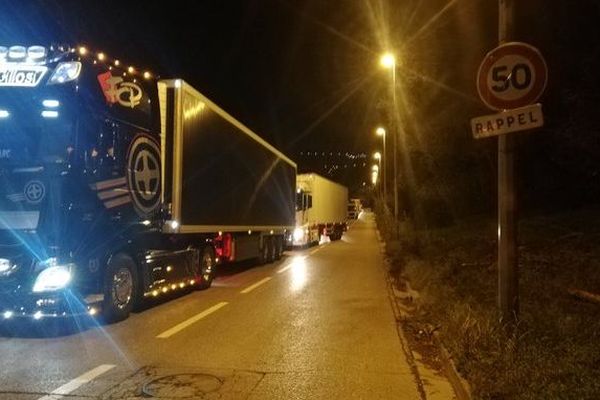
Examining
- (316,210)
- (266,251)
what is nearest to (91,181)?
(266,251)

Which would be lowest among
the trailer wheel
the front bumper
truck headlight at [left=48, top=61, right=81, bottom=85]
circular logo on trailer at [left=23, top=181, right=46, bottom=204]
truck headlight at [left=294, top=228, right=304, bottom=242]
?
the front bumper

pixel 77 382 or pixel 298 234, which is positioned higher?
pixel 298 234

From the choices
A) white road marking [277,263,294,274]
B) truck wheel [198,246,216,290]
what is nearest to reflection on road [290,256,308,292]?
white road marking [277,263,294,274]

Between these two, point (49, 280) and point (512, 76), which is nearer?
point (512, 76)

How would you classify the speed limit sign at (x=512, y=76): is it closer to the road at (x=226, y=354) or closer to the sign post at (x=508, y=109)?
the sign post at (x=508, y=109)

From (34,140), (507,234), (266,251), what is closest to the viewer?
(507,234)

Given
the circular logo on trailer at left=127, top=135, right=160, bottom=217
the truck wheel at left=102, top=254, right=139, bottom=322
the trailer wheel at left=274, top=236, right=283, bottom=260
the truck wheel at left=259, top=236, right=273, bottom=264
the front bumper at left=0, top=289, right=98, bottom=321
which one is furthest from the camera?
the trailer wheel at left=274, top=236, right=283, bottom=260

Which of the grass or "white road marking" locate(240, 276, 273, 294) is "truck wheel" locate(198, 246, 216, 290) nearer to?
"white road marking" locate(240, 276, 273, 294)

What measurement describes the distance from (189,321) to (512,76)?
6080 millimetres

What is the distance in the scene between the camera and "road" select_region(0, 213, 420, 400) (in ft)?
21.2

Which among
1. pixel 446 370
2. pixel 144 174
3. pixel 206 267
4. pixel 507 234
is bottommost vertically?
pixel 446 370

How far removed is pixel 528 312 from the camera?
847cm

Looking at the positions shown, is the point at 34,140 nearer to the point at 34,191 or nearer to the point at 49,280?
the point at 34,191

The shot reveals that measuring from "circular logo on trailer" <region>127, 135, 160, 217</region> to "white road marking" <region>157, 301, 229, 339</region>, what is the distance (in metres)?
1.90
